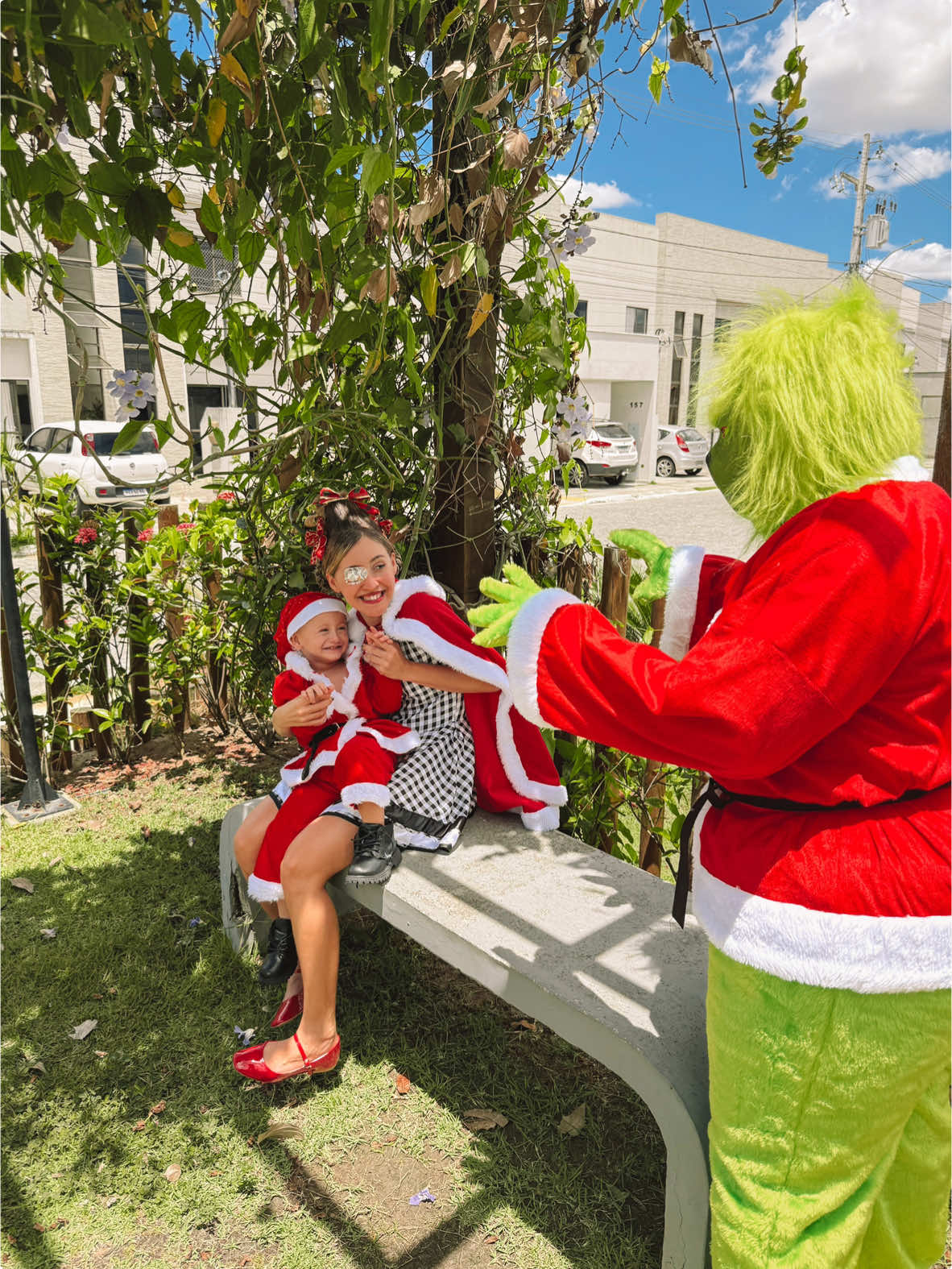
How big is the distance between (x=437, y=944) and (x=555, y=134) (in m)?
2.16

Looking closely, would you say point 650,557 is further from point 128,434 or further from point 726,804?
point 128,434

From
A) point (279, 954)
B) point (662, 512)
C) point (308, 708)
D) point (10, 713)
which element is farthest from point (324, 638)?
point (662, 512)

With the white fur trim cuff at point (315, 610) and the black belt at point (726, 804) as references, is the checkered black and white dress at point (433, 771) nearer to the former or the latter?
the white fur trim cuff at point (315, 610)

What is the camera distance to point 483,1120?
84.7 inches

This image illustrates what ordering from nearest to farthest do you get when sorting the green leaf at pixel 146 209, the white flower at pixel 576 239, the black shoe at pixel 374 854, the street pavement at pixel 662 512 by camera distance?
the green leaf at pixel 146 209 → the black shoe at pixel 374 854 → the white flower at pixel 576 239 → the street pavement at pixel 662 512

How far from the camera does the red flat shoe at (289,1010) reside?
2367 millimetres

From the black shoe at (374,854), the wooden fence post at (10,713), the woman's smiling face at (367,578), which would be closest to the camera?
the black shoe at (374,854)

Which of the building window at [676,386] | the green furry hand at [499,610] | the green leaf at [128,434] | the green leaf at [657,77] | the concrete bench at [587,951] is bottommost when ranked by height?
the concrete bench at [587,951]

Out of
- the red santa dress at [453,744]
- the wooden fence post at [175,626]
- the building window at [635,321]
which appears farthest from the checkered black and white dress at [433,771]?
the building window at [635,321]

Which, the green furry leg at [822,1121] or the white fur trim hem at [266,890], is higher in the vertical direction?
the green furry leg at [822,1121]

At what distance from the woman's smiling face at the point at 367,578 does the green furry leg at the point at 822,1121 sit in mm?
1326

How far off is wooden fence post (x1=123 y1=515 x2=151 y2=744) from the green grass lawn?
1.26 m

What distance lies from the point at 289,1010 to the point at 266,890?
1.11 ft

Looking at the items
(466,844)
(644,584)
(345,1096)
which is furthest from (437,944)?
(644,584)
